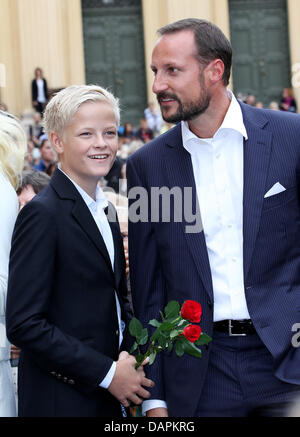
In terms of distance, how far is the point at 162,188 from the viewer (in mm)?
3385

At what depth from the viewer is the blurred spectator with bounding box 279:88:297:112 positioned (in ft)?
74.0

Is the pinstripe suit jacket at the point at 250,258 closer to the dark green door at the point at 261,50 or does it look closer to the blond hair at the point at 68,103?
the blond hair at the point at 68,103

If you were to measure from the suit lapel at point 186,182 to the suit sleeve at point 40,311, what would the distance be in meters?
0.55

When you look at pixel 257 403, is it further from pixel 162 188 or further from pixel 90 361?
pixel 162 188

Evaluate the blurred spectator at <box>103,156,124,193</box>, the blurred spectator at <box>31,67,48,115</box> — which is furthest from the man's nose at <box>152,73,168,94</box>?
the blurred spectator at <box>31,67,48,115</box>

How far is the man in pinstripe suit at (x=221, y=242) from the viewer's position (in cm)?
314

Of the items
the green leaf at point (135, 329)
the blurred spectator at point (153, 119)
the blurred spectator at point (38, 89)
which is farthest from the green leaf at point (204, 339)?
the blurred spectator at point (38, 89)

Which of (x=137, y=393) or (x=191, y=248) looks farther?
(x=191, y=248)

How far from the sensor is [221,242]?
3.21 m

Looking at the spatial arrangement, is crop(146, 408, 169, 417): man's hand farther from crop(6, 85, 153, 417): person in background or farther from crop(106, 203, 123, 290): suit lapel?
crop(106, 203, 123, 290): suit lapel

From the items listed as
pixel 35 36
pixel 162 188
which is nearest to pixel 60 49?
pixel 35 36

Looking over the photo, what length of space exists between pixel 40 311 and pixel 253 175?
103 centimetres
